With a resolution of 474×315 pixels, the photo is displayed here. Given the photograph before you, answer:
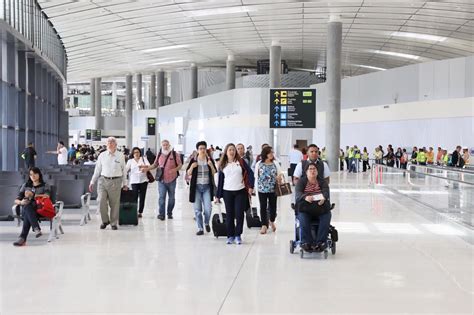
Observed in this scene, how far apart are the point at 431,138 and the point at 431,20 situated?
6.79 meters

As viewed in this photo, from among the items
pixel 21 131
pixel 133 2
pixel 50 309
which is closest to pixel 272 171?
pixel 50 309

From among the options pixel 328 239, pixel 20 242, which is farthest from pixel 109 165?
pixel 328 239

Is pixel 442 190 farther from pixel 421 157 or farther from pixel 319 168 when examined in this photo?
pixel 421 157

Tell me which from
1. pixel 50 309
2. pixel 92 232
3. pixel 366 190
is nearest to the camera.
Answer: pixel 50 309

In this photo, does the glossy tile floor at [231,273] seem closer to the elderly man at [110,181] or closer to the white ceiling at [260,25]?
the elderly man at [110,181]

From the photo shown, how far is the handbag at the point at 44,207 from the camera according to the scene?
10.0 m

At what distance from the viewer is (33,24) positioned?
1097 inches

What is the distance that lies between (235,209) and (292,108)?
18.0 m

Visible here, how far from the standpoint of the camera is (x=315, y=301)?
20.1 feet

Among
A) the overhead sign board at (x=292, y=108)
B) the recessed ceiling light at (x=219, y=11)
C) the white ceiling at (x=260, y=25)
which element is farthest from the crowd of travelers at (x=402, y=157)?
the recessed ceiling light at (x=219, y=11)

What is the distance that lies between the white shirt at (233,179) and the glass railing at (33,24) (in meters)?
11.5

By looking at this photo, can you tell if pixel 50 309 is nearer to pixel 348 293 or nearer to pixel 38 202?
pixel 348 293

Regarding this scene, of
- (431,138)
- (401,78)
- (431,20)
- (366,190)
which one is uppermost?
(431,20)

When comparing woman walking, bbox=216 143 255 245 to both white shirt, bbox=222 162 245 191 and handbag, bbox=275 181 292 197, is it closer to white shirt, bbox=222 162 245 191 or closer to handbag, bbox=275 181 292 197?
white shirt, bbox=222 162 245 191
